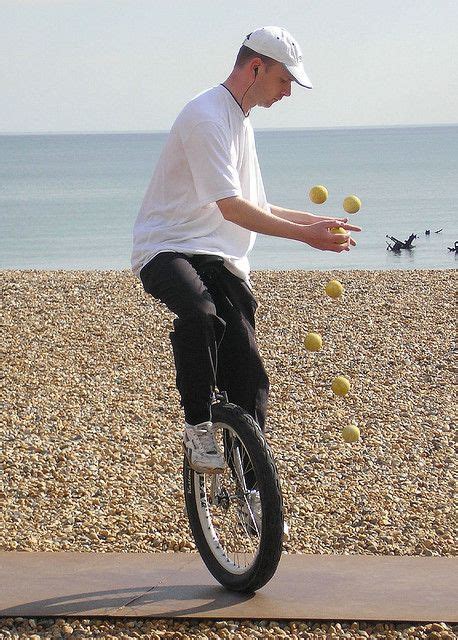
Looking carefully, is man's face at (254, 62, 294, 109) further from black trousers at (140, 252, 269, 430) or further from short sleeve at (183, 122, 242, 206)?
black trousers at (140, 252, 269, 430)

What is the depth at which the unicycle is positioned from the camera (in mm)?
3732

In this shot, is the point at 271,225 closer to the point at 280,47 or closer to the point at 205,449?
the point at 280,47

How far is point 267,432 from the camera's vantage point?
266 inches

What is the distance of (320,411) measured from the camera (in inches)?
286

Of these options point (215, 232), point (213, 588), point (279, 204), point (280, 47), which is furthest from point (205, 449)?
point (279, 204)

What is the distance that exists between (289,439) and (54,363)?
110 inches

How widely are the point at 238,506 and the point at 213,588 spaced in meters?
0.30

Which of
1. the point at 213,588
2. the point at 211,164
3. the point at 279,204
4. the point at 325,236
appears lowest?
the point at 213,588

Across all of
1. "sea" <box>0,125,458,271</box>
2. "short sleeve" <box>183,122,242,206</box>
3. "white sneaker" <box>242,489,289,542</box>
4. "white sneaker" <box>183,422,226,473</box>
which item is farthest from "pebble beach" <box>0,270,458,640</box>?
"sea" <box>0,125,458,271</box>

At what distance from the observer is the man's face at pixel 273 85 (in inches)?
151

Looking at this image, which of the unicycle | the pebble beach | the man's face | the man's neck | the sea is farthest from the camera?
the sea

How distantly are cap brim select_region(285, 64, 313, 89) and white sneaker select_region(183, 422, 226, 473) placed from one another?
1.18m

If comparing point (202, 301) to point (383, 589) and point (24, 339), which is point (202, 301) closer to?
point (383, 589)

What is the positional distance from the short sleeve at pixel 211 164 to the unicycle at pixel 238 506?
0.72 m
